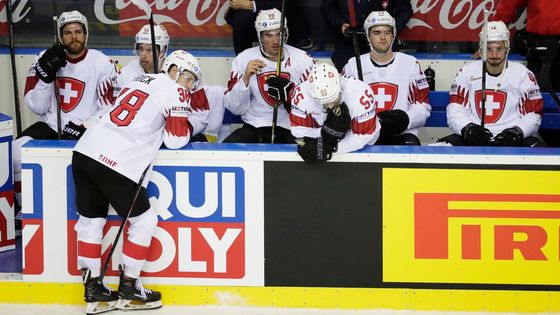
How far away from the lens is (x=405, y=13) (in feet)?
23.9

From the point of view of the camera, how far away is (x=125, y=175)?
541 centimetres

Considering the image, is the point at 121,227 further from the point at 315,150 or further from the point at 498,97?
the point at 498,97

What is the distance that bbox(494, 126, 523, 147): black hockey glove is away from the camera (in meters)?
6.29

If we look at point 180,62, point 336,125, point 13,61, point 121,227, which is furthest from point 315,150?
point 13,61

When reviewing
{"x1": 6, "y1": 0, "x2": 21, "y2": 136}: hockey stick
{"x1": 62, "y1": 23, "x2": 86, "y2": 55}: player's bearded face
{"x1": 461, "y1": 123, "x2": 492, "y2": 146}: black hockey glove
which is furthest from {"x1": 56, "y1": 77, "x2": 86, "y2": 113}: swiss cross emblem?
{"x1": 461, "y1": 123, "x2": 492, "y2": 146}: black hockey glove

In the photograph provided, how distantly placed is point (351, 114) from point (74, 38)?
203cm

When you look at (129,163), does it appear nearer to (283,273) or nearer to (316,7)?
(283,273)

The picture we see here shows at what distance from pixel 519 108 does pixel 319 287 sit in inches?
76.2

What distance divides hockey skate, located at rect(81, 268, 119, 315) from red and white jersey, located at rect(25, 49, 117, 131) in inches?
68.7

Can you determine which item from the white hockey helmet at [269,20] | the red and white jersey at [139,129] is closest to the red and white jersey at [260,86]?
the white hockey helmet at [269,20]

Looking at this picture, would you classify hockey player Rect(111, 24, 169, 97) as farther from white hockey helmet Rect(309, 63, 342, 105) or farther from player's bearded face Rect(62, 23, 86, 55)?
white hockey helmet Rect(309, 63, 342, 105)

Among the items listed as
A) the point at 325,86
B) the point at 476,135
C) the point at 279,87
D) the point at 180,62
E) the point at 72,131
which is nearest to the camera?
the point at 325,86

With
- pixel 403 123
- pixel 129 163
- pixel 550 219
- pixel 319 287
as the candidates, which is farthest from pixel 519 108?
pixel 129 163

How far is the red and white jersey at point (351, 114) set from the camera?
5.48 metres
